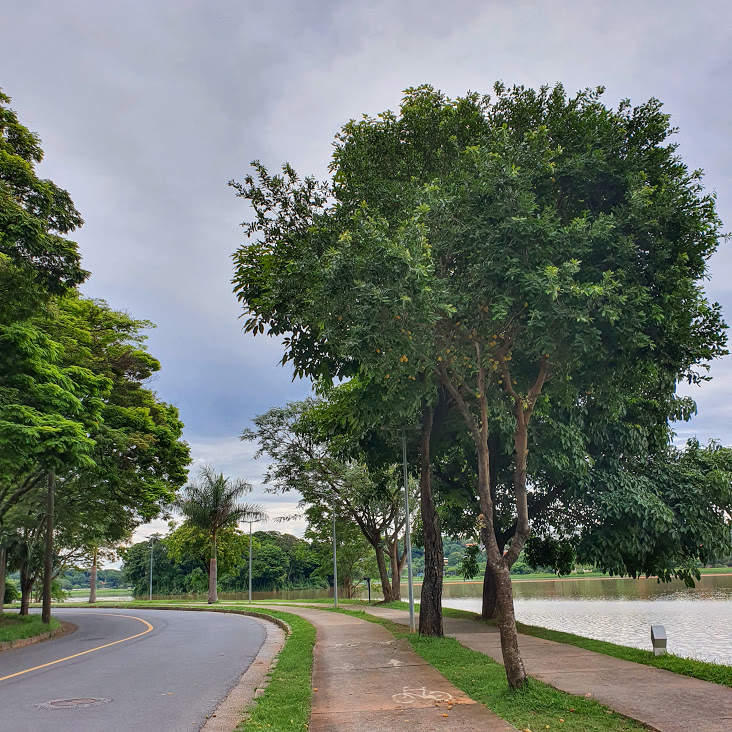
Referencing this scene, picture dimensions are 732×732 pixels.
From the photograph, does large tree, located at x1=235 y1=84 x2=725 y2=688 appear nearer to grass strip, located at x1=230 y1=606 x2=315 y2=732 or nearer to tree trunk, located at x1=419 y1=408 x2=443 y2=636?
grass strip, located at x1=230 y1=606 x2=315 y2=732

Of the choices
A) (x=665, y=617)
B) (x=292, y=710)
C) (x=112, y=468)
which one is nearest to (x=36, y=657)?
(x=112, y=468)

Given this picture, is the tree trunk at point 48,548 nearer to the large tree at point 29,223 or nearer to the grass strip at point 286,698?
the large tree at point 29,223

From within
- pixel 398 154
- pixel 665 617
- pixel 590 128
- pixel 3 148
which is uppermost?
pixel 3 148

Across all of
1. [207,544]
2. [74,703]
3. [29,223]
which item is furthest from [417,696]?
[207,544]

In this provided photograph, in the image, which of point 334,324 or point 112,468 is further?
point 112,468

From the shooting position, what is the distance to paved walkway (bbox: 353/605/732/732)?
22.9 ft

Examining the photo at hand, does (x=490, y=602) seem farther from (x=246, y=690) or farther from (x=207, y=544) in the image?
(x=207, y=544)

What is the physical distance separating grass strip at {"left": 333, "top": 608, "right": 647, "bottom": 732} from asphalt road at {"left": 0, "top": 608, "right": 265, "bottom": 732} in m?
3.57

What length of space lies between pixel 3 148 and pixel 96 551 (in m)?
47.0

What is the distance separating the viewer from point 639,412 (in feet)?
55.4

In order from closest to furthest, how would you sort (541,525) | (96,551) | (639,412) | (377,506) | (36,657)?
(36,657) < (639,412) < (541,525) < (377,506) < (96,551)

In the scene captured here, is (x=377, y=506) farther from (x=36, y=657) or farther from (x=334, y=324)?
(x=334, y=324)

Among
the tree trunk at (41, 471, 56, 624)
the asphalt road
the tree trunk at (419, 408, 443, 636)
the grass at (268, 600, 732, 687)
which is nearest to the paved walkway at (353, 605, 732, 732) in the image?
the grass at (268, 600, 732, 687)

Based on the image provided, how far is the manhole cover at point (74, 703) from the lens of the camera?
30.2 ft
